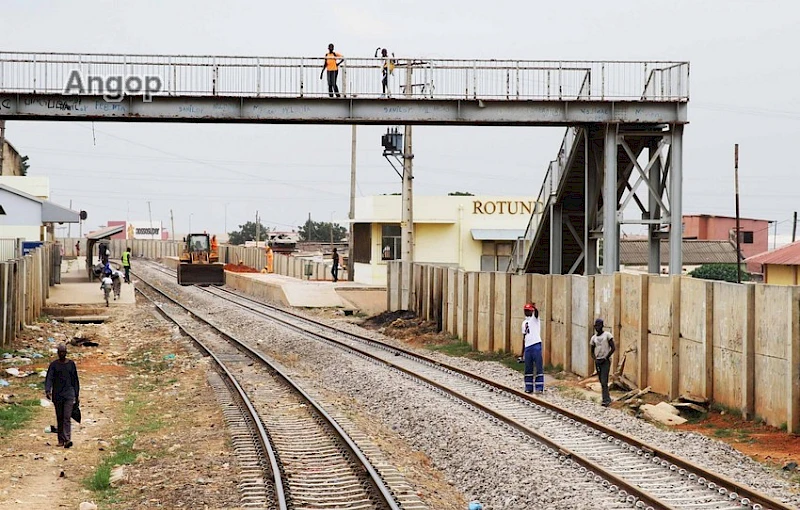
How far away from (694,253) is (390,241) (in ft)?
99.2

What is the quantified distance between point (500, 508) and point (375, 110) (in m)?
16.2

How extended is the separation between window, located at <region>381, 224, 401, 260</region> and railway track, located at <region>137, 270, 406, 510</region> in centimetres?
3041

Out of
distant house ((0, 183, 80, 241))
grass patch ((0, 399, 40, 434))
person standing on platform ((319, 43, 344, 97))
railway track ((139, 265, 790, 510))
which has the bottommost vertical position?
grass patch ((0, 399, 40, 434))

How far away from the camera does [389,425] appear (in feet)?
56.7

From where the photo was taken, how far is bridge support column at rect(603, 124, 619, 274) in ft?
84.4

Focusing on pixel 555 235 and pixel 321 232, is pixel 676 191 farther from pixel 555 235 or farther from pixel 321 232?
pixel 321 232

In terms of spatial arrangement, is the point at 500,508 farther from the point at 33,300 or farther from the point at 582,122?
the point at 33,300

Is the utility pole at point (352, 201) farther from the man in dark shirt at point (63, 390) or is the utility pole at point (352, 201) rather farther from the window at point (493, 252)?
the man in dark shirt at point (63, 390)

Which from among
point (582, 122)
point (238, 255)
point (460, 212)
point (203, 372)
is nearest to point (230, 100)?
point (203, 372)

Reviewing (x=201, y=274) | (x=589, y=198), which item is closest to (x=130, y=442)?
(x=589, y=198)

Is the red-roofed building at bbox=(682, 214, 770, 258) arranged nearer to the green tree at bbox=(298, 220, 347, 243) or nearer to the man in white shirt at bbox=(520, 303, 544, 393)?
the man in white shirt at bbox=(520, 303, 544, 393)

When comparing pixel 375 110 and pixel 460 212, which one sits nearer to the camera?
pixel 375 110

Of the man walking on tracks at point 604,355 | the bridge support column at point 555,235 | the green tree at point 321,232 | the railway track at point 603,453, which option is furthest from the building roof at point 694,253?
the green tree at point 321,232

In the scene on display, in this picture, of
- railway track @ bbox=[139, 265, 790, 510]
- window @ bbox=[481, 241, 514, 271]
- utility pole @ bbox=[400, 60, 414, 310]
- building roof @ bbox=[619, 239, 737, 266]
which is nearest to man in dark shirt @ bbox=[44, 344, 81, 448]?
railway track @ bbox=[139, 265, 790, 510]
